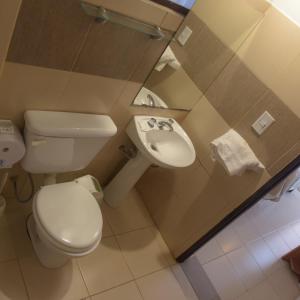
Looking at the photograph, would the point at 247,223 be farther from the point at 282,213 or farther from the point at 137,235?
the point at 137,235

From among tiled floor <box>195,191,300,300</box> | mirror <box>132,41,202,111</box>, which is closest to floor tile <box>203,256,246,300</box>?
tiled floor <box>195,191,300,300</box>

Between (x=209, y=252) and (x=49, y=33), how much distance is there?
1.92 m

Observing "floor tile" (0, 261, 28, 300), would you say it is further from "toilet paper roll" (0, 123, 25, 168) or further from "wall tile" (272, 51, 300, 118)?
"wall tile" (272, 51, 300, 118)

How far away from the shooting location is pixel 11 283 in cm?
151

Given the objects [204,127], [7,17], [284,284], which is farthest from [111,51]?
[284,284]

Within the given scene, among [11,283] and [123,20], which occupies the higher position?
[123,20]

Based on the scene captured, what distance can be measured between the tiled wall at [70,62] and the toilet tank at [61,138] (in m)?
0.06

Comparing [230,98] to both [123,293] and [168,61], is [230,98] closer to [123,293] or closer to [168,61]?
[168,61]

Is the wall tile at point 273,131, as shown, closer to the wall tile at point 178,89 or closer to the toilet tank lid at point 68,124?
the wall tile at point 178,89

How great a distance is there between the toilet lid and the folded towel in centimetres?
90

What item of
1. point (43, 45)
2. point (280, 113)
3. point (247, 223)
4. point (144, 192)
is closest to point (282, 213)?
point (247, 223)

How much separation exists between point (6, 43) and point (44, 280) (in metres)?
1.30

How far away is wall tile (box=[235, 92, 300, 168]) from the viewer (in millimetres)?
1528

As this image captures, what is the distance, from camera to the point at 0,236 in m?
1.65
